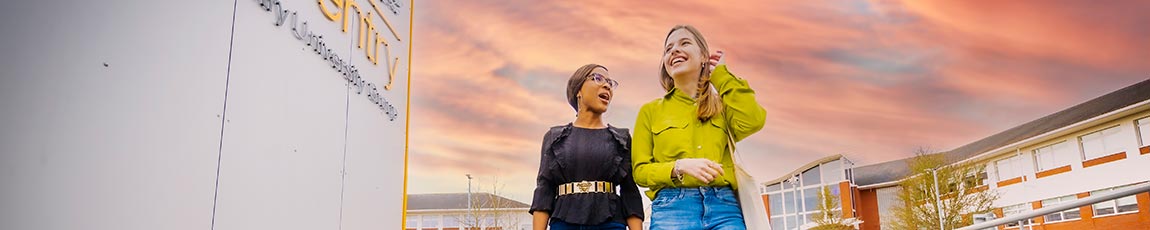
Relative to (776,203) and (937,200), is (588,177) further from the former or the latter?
(776,203)

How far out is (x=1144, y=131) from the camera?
33.2 ft

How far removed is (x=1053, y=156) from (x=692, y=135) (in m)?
12.0

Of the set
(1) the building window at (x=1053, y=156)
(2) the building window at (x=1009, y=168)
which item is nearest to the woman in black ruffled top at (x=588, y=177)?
(1) the building window at (x=1053, y=156)

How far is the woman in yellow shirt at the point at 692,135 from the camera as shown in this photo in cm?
206

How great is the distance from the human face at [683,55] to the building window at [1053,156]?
11.6 m

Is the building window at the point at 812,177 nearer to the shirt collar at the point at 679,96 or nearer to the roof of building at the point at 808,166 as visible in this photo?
the roof of building at the point at 808,166

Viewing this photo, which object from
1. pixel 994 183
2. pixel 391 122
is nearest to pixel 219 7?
pixel 391 122

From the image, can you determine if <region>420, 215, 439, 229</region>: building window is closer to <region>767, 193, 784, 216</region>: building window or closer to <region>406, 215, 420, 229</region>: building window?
<region>406, 215, 420, 229</region>: building window

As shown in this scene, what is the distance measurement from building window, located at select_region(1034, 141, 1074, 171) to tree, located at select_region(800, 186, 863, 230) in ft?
26.2

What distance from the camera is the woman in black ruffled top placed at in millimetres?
2523

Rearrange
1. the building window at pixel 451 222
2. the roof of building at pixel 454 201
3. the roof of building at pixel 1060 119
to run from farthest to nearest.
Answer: the building window at pixel 451 222
the roof of building at pixel 454 201
the roof of building at pixel 1060 119

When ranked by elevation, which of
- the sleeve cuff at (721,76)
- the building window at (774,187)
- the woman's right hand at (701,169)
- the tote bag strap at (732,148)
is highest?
the building window at (774,187)

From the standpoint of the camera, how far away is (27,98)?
1271mm

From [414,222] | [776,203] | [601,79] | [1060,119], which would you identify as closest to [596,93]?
[601,79]
